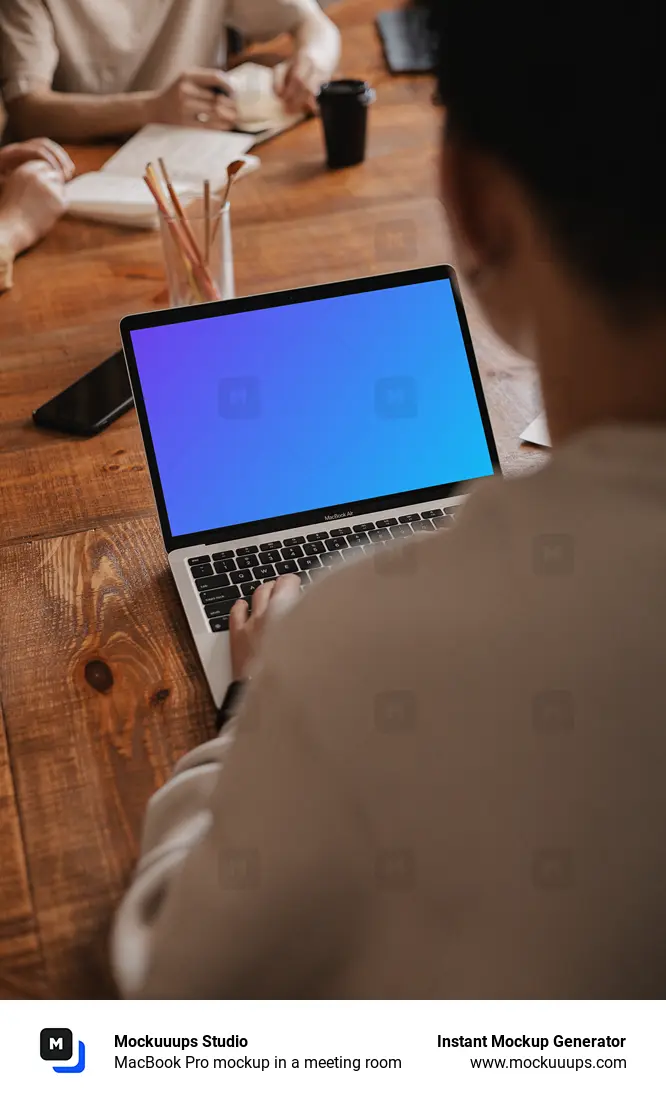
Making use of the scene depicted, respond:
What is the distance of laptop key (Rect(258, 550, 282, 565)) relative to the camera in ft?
3.08

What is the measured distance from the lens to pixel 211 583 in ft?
3.02

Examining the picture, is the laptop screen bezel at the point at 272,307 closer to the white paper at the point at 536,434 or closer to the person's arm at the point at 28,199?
the white paper at the point at 536,434

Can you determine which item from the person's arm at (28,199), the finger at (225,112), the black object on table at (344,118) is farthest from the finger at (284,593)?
the finger at (225,112)

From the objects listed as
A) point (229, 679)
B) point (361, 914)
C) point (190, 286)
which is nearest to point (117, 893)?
point (229, 679)

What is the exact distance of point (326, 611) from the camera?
444 mm

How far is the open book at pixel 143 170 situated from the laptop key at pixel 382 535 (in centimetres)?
76

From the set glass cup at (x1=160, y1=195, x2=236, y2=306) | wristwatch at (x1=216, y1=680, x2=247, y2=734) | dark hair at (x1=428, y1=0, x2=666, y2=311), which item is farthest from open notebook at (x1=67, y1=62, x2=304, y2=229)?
dark hair at (x1=428, y1=0, x2=666, y2=311)

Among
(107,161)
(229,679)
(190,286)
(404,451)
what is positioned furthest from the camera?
(107,161)

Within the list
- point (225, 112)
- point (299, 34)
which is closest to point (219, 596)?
point (225, 112)

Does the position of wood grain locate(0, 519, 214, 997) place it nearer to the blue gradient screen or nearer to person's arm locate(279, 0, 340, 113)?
the blue gradient screen

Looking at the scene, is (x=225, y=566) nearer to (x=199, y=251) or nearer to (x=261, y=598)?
(x=261, y=598)

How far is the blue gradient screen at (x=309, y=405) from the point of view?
957 millimetres

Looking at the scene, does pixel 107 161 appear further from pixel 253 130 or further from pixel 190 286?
pixel 190 286

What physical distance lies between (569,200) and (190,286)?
0.92 meters
